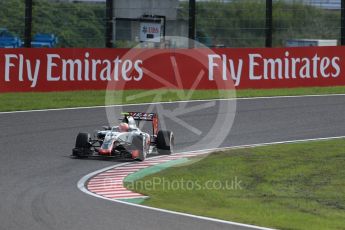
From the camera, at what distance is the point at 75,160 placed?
15.2m

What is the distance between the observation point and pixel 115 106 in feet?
76.5

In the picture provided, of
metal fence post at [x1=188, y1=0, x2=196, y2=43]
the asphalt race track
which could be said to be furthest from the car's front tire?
metal fence post at [x1=188, y1=0, x2=196, y2=43]

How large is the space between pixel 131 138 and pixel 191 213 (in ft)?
15.0

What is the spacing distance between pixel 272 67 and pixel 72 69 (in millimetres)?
6674

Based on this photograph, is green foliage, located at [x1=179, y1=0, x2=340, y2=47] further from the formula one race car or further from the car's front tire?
the car's front tire

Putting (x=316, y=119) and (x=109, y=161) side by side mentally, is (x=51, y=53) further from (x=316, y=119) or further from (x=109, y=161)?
(x=109, y=161)

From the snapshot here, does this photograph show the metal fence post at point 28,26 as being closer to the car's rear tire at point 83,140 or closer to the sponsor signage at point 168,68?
the sponsor signage at point 168,68

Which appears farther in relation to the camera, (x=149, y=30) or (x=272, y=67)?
(x=149, y=30)

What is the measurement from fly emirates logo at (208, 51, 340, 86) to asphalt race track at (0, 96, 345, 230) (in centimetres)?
214

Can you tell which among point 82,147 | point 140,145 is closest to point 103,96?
point 82,147

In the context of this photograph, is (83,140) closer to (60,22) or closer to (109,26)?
(109,26)

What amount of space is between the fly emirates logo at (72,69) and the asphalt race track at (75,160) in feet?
7.66

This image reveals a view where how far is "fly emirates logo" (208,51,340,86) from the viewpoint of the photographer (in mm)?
26250

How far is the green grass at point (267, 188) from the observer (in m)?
10.8
